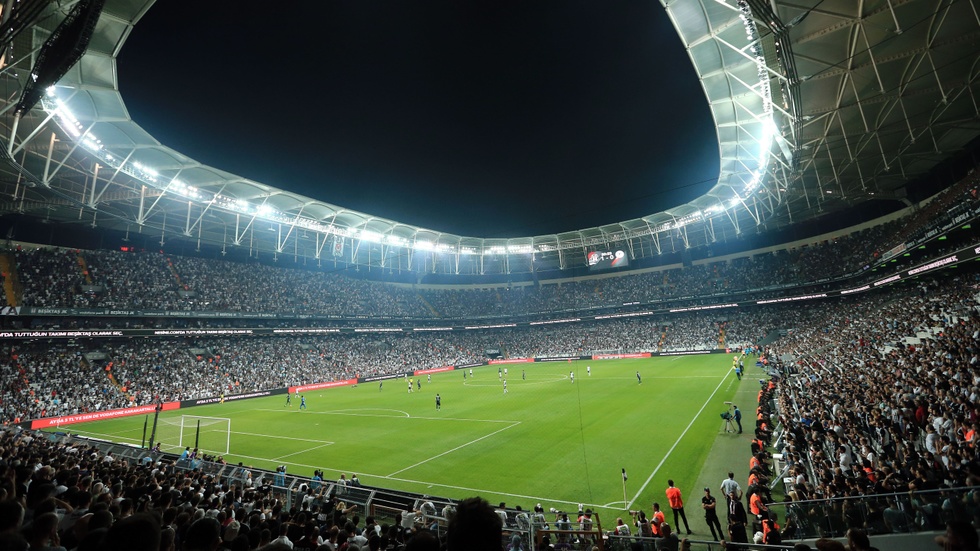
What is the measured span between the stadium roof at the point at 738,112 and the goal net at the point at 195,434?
15377mm

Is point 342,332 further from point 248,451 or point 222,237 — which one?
point 248,451

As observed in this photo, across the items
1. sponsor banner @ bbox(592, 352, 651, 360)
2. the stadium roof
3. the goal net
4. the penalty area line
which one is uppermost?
the stadium roof

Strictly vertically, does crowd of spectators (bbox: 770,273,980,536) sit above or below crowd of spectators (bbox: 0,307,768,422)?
below

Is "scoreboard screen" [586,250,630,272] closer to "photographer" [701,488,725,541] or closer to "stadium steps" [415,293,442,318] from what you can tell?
"stadium steps" [415,293,442,318]

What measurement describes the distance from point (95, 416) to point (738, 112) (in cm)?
5056

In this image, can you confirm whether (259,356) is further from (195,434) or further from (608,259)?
(608,259)

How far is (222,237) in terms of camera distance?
50.7 metres

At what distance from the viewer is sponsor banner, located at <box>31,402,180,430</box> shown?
29.1 m

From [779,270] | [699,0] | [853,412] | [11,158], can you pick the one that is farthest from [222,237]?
[779,270]

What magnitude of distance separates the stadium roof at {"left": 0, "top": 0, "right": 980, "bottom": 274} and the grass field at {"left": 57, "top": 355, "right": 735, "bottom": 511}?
53.1 feet

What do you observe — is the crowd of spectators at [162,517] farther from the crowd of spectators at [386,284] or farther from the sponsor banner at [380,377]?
the sponsor banner at [380,377]

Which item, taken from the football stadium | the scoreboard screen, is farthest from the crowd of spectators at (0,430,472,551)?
the scoreboard screen

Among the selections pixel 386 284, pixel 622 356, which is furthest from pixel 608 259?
pixel 386 284

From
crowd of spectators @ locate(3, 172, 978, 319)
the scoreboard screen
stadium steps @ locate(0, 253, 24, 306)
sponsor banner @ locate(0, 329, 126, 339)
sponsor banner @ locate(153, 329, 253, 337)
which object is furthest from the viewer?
the scoreboard screen
